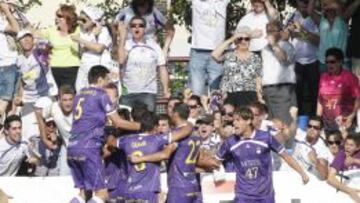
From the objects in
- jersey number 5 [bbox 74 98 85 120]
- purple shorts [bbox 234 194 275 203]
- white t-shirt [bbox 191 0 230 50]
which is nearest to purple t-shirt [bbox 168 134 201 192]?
purple shorts [bbox 234 194 275 203]

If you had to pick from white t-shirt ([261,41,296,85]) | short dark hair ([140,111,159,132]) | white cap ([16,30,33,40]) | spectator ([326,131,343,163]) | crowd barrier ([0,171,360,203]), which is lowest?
crowd barrier ([0,171,360,203])

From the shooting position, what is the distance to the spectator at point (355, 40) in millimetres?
19078

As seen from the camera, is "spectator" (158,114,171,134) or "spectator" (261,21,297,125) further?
"spectator" (261,21,297,125)

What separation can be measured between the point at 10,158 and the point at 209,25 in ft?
12.8

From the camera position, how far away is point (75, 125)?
54.1 feet

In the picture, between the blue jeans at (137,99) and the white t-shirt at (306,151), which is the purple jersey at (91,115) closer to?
the blue jeans at (137,99)

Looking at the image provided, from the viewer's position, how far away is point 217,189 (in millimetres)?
16922

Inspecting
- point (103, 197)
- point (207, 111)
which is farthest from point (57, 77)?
point (103, 197)

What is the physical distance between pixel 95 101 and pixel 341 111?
14.1ft

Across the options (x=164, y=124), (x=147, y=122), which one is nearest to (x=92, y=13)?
(x=164, y=124)

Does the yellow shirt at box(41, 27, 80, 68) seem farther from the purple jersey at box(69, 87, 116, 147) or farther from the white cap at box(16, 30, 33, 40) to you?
the purple jersey at box(69, 87, 116, 147)

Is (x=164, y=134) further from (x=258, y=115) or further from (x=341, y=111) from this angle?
(x=341, y=111)

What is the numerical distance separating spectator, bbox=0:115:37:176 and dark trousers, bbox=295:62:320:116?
4.34 m

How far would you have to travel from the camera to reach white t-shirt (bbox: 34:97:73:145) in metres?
17.8
